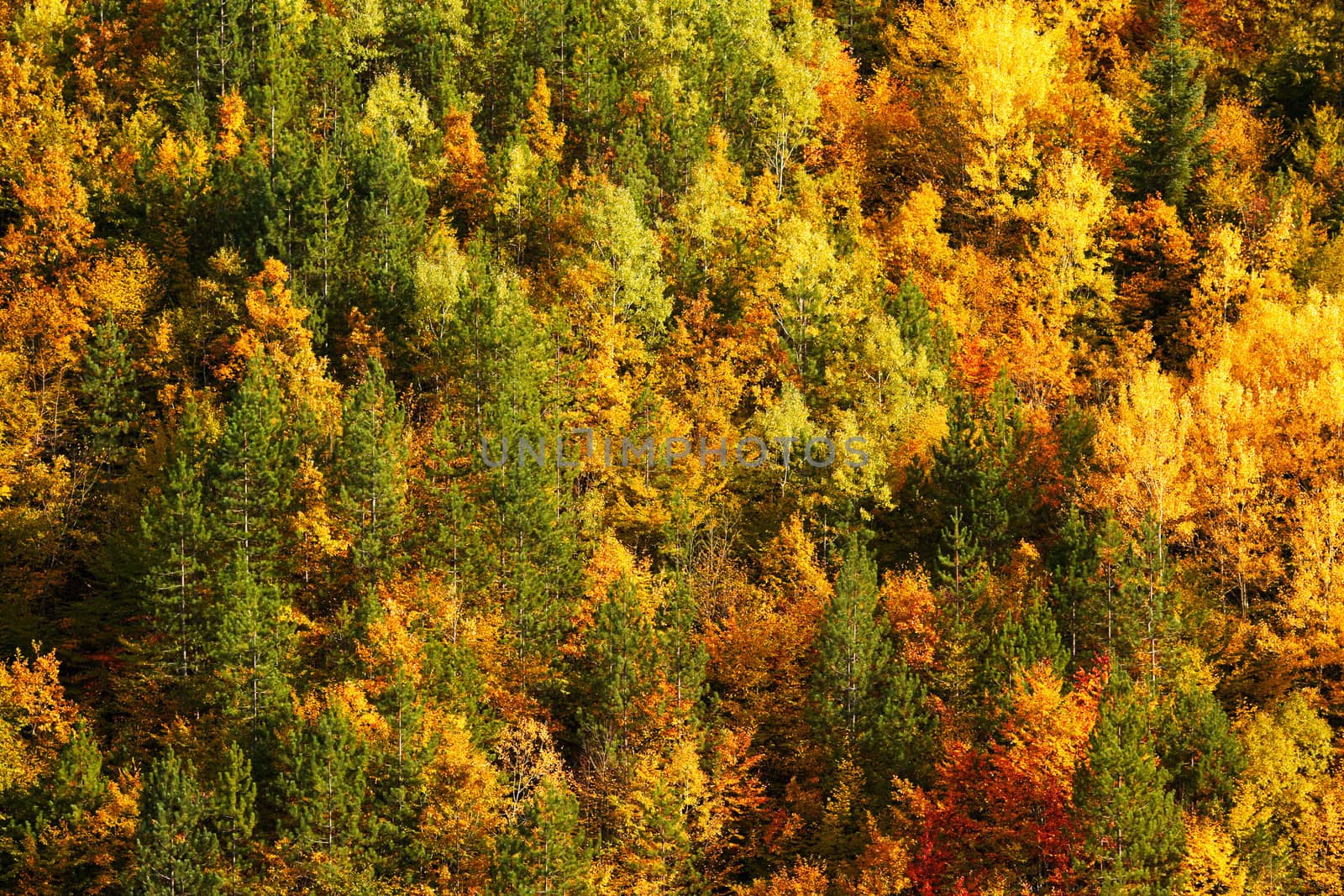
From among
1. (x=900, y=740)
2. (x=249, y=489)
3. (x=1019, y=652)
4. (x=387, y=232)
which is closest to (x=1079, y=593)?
(x=1019, y=652)

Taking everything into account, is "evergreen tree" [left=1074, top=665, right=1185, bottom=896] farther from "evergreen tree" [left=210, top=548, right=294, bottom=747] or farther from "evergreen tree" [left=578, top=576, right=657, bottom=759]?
"evergreen tree" [left=210, top=548, right=294, bottom=747]

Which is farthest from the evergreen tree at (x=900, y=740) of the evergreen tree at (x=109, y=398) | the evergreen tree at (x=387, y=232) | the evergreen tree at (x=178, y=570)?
the evergreen tree at (x=109, y=398)

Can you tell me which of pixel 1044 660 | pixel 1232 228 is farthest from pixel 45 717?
pixel 1232 228

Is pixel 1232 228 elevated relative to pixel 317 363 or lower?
elevated

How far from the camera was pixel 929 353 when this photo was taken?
81.6m

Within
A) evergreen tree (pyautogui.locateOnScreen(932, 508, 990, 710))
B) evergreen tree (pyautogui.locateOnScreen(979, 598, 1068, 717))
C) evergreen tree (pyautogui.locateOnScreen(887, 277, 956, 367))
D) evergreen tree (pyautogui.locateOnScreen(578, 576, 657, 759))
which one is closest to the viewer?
evergreen tree (pyautogui.locateOnScreen(979, 598, 1068, 717))

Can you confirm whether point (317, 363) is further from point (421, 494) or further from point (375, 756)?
point (375, 756)

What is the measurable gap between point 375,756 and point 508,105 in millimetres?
38863

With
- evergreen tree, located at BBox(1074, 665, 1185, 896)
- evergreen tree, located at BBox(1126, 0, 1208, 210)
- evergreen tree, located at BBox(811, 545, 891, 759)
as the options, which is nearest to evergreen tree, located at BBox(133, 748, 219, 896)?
evergreen tree, located at BBox(811, 545, 891, 759)

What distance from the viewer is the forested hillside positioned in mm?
67062

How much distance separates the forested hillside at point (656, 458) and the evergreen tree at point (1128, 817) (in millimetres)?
170

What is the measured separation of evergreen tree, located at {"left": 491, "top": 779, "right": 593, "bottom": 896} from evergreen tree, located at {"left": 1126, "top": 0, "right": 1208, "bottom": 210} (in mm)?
39878

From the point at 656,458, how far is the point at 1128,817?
24.7 meters

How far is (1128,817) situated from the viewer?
62.5 metres
